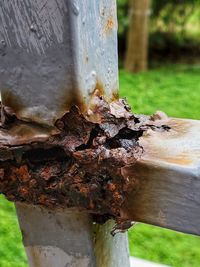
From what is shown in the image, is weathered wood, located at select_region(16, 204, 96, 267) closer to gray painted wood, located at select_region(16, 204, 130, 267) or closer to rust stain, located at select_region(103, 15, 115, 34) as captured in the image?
gray painted wood, located at select_region(16, 204, 130, 267)

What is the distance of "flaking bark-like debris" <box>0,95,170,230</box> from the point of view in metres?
0.74

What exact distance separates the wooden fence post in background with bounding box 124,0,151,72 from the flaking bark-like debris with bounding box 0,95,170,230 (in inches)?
179

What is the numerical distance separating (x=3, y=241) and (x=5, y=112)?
4.89 ft

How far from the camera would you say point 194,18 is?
6.72m

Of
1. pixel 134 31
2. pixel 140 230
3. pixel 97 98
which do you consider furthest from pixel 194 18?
pixel 97 98

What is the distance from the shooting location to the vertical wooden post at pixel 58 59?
71 cm

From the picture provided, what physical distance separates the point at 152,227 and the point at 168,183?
5.63 ft

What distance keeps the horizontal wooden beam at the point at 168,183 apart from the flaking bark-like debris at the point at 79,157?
0.01 m

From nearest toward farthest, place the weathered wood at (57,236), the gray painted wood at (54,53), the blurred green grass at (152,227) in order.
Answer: the gray painted wood at (54,53)
the weathered wood at (57,236)
the blurred green grass at (152,227)

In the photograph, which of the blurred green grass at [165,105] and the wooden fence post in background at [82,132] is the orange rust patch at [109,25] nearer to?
the wooden fence post in background at [82,132]

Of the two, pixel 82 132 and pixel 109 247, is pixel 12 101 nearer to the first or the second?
pixel 82 132

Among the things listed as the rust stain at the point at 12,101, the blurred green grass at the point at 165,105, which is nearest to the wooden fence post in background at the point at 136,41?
the blurred green grass at the point at 165,105

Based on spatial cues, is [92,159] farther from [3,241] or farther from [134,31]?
[134,31]

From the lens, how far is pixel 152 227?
2.40 meters
